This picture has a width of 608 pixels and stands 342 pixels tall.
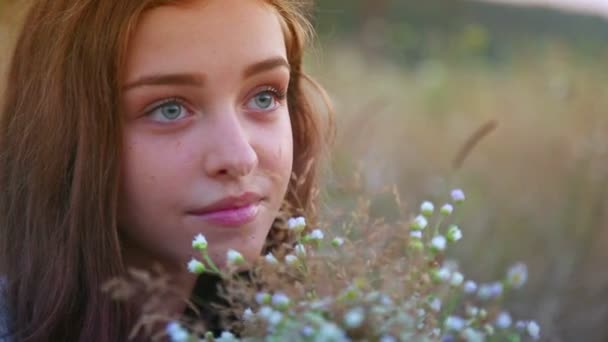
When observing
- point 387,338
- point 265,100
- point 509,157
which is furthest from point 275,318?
point 509,157

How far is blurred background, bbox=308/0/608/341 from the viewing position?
325 centimetres

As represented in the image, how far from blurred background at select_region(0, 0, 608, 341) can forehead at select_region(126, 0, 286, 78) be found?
344mm

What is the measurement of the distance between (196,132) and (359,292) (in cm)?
65

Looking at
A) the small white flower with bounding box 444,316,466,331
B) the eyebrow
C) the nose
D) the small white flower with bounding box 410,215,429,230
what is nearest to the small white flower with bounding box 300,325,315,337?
the small white flower with bounding box 444,316,466,331

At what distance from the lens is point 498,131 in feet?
15.2

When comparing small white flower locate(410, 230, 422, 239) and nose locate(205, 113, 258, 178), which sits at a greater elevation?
nose locate(205, 113, 258, 178)

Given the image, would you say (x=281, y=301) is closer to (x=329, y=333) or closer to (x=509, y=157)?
(x=329, y=333)

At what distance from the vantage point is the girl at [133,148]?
1795 mm

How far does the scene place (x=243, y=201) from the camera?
5.98 ft

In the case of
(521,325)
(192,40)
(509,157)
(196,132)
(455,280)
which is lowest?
(509,157)

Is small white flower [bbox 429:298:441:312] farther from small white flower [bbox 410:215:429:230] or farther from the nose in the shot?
the nose

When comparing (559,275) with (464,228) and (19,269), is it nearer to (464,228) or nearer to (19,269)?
(464,228)

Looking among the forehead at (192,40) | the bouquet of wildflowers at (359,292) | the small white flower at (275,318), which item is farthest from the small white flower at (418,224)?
the forehead at (192,40)

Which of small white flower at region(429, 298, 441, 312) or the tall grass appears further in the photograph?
the tall grass
